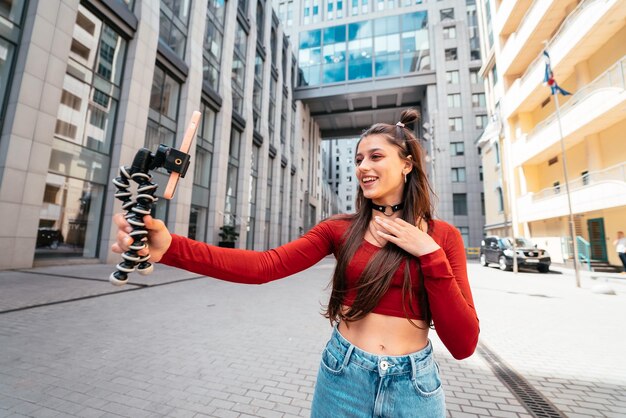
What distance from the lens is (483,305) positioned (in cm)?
791

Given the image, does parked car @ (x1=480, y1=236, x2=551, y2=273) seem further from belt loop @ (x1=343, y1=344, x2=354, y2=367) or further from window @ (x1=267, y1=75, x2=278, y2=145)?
window @ (x1=267, y1=75, x2=278, y2=145)

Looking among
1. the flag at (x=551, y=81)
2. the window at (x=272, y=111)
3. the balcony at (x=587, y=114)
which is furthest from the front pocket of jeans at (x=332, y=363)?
the window at (x=272, y=111)

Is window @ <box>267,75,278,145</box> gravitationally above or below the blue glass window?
below

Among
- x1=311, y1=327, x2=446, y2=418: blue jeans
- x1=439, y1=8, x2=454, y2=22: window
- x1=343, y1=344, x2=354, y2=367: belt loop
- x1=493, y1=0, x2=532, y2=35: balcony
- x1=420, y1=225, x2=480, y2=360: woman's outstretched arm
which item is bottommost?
x1=311, y1=327, x2=446, y2=418: blue jeans

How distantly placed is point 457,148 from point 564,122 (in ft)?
64.3

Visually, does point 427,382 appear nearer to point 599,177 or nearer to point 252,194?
point 599,177

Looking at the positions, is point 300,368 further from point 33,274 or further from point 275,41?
point 275,41

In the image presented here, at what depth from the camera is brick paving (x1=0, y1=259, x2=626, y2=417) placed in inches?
119

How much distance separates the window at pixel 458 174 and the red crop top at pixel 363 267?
124 feet

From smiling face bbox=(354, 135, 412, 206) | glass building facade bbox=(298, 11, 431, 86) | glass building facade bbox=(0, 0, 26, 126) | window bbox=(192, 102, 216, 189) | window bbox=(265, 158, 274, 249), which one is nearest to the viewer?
smiling face bbox=(354, 135, 412, 206)

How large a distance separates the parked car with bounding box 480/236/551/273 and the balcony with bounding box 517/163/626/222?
2.89m

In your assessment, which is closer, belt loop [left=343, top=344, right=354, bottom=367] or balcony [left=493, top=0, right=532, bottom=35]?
belt loop [left=343, top=344, right=354, bottom=367]

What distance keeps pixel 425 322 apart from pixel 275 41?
37712 mm

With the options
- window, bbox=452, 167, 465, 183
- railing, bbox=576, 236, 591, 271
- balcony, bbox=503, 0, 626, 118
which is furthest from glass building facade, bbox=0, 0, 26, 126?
window, bbox=452, 167, 465, 183
